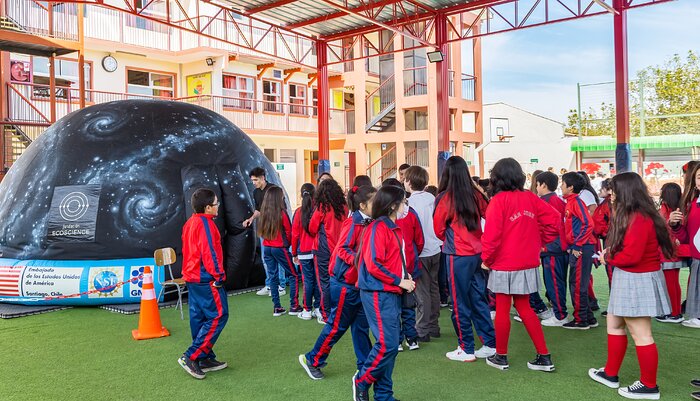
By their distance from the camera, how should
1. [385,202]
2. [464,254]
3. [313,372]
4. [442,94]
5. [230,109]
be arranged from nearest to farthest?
[385,202] → [313,372] → [464,254] → [442,94] → [230,109]

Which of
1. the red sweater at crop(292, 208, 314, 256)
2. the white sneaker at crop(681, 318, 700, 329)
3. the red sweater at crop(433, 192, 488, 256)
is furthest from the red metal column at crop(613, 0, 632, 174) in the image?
the red sweater at crop(433, 192, 488, 256)

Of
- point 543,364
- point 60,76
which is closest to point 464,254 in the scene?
point 543,364

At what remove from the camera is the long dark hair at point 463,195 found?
17.4ft

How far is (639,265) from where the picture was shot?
4332 millimetres

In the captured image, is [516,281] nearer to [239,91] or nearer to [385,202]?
[385,202]

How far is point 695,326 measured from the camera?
257 inches

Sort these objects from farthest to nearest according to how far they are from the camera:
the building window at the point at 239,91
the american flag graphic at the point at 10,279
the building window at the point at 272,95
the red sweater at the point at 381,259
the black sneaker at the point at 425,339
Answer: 1. the building window at the point at 272,95
2. the building window at the point at 239,91
3. the american flag graphic at the point at 10,279
4. the black sneaker at the point at 425,339
5. the red sweater at the point at 381,259

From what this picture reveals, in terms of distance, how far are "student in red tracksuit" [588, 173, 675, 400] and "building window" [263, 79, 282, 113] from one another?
24.5 metres

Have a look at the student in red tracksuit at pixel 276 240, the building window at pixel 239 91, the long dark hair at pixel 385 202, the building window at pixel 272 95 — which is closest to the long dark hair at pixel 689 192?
the long dark hair at pixel 385 202

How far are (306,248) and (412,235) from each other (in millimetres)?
1720

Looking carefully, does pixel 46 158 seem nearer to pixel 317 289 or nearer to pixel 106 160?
pixel 106 160

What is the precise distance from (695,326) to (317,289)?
4309mm

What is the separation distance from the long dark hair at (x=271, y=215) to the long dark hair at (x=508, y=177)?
123 inches

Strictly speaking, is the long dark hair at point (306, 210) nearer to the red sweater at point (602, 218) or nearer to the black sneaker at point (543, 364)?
the black sneaker at point (543, 364)
